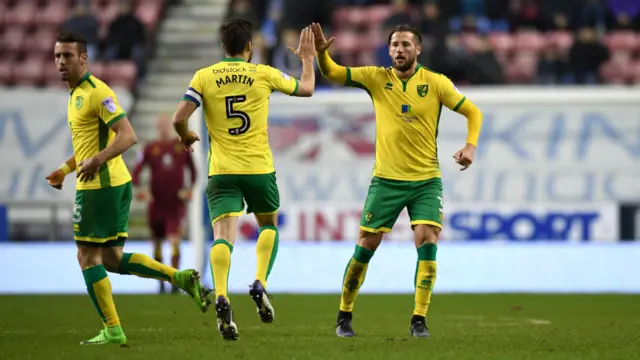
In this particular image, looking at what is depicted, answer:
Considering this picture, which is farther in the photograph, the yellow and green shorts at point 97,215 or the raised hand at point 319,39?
the raised hand at point 319,39

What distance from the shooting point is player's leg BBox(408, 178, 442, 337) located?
8.75m

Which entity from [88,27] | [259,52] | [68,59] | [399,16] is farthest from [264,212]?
[88,27]

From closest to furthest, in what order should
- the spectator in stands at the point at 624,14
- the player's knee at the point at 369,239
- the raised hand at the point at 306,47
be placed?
the raised hand at the point at 306,47 < the player's knee at the point at 369,239 < the spectator in stands at the point at 624,14

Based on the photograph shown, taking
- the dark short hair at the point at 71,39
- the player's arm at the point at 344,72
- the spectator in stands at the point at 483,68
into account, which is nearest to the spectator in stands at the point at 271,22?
the spectator in stands at the point at 483,68

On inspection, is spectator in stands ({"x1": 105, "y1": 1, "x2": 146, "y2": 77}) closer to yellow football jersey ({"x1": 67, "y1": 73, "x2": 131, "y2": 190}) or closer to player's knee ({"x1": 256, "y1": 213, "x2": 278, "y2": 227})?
player's knee ({"x1": 256, "y1": 213, "x2": 278, "y2": 227})

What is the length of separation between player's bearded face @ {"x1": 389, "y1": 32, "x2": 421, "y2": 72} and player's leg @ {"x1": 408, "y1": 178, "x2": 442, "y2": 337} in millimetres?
877

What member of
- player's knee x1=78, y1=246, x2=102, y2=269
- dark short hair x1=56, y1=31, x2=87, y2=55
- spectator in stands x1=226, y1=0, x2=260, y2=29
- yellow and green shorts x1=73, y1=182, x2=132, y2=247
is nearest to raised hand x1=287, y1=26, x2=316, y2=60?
dark short hair x1=56, y1=31, x2=87, y2=55

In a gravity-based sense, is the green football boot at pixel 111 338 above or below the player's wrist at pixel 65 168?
below

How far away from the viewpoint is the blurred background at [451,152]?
15.8 m

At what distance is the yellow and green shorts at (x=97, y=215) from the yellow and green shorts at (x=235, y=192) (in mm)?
642

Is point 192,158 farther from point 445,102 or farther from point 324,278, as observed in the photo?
point 445,102

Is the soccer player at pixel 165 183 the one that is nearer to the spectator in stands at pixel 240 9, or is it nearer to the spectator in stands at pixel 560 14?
the spectator in stands at pixel 240 9

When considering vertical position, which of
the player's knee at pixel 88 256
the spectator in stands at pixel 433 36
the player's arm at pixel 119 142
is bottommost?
the player's knee at pixel 88 256

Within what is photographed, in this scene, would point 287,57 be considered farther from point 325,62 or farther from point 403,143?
point 403,143
